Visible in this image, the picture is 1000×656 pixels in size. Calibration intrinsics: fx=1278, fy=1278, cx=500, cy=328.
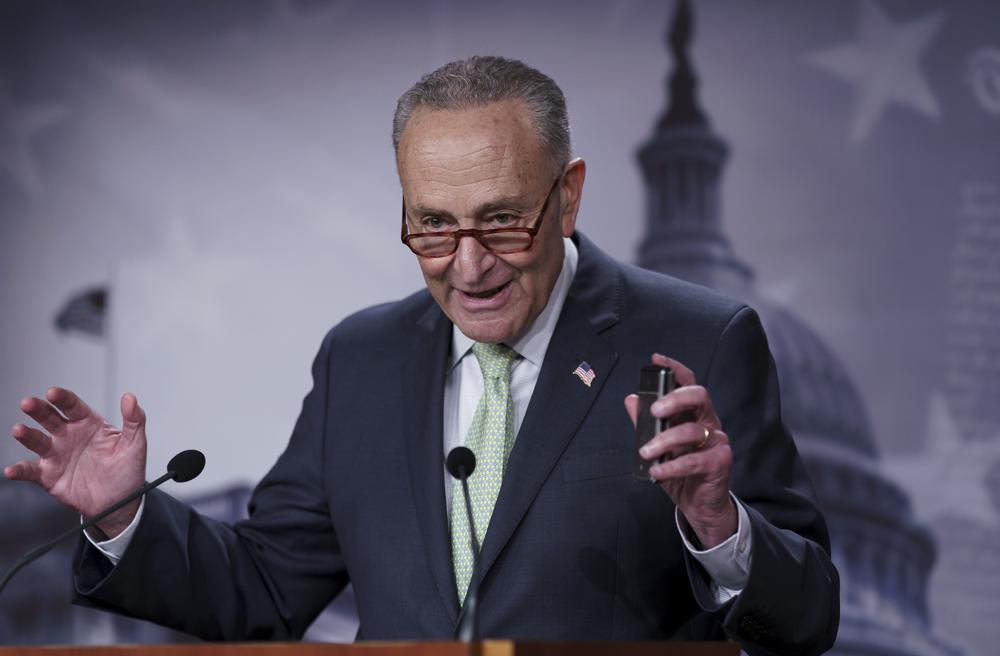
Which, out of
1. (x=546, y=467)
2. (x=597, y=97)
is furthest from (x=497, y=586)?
(x=597, y=97)

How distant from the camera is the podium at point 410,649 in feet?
4.00

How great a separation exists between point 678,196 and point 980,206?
91cm

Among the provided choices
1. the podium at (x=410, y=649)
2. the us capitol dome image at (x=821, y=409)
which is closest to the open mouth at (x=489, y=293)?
the podium at (x=410, y=649)

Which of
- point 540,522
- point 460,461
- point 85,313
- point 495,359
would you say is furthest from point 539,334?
point 85,313

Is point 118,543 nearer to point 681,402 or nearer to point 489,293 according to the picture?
point 489,293

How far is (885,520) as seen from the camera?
12.6 feet

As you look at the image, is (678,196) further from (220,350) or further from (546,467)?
(546,467)

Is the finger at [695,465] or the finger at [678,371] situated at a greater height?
the finger at [678,371]

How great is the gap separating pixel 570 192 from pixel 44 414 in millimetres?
921

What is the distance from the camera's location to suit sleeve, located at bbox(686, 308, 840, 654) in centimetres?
175

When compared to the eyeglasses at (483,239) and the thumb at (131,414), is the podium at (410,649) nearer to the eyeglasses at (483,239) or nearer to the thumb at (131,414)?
the thumb at (131,414)

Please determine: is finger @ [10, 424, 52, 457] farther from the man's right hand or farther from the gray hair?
the gray hair

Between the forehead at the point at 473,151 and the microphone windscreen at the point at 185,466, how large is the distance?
21.4 inches

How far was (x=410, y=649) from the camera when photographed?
1257mm
